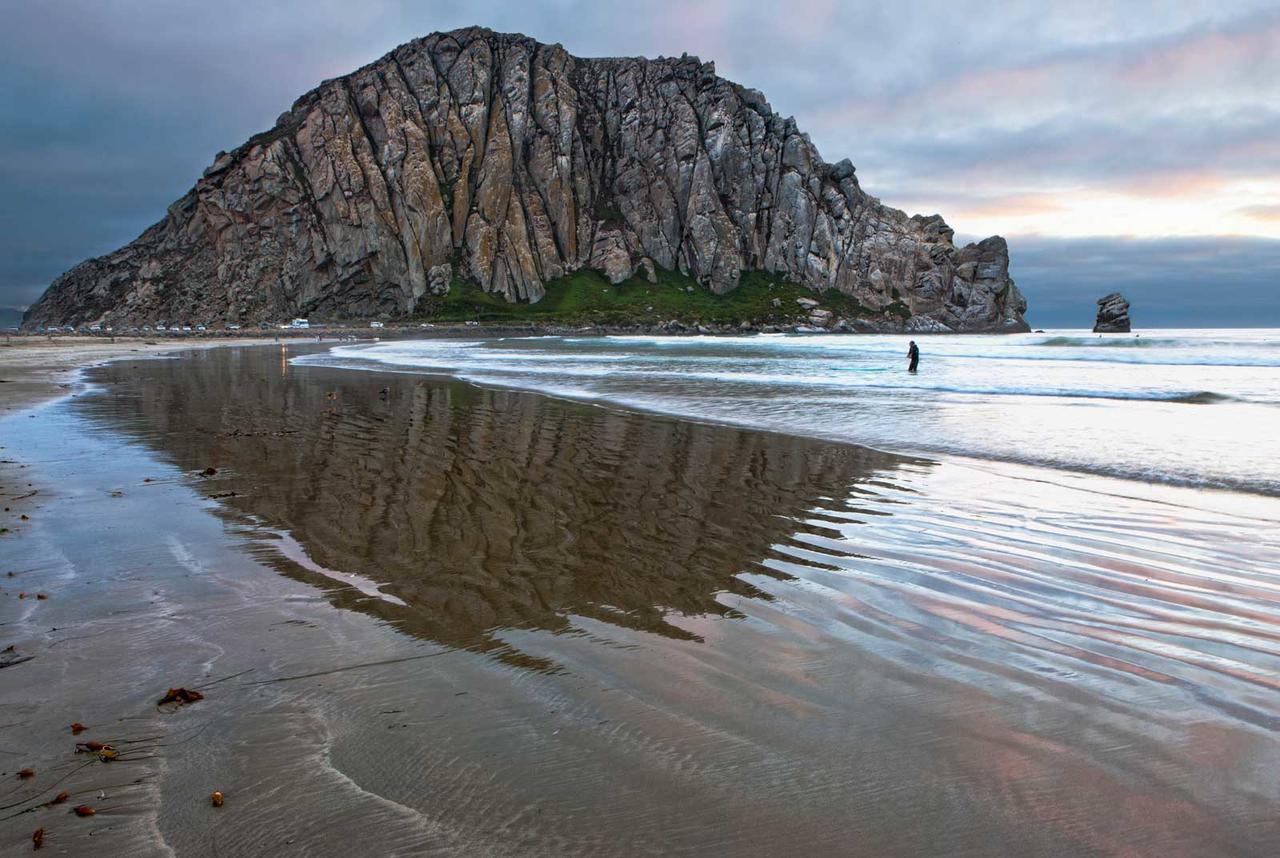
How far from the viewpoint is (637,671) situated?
4594 mm

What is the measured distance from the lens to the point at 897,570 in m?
6.84

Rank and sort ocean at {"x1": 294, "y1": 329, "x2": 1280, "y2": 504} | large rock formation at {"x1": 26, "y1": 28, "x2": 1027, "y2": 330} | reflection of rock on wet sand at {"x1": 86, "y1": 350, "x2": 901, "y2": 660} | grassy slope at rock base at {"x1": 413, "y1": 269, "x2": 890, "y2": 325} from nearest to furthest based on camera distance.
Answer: reflection of rock on wet sand at {"x1": 86, "y1": 350, "x2": 901, "y2": 660} < ocean at {"x1": 294, "y1": 329, "x2": 1280, "y2": 504} < grassy slope at rock base at {"x1": 413, "y1": 269, "x2": 890, "y2": 325} < large rock formation at {"x1": 26, "y1": 28, "x2": 1027, "y2": 330}

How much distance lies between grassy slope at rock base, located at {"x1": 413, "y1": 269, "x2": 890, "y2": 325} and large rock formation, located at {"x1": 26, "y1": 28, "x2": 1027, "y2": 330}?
148 inches

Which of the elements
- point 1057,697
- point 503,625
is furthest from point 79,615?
point 1057,697

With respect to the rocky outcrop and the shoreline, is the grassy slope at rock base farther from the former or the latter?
the shoreline

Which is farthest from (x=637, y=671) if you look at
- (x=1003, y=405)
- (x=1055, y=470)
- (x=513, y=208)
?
(x=513, y=208)

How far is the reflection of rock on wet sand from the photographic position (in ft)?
19.9

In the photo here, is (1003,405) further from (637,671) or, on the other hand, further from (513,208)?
(513,208)

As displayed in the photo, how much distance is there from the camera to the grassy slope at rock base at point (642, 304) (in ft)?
490

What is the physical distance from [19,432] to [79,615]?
41.5 ft

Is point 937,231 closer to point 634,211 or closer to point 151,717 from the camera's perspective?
point 634,211

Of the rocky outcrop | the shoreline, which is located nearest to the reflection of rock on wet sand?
the shoreline

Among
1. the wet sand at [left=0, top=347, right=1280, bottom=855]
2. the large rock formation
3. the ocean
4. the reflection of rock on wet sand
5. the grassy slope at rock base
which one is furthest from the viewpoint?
the large rock formation

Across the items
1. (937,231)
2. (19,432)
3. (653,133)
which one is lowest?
(19,432)
